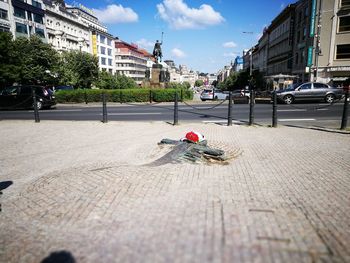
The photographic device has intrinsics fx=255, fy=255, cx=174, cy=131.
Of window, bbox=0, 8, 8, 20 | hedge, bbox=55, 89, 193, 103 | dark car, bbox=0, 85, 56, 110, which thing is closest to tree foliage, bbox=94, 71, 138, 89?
hedge, bbox=55, 89, 193, 103

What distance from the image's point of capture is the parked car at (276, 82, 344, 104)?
62.1ft

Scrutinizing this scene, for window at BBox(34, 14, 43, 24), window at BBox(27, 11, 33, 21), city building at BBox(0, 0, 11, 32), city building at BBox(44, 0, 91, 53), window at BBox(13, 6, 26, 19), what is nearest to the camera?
city building at BBox(0, 0, 11, 32)

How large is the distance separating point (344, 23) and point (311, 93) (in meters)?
21.5

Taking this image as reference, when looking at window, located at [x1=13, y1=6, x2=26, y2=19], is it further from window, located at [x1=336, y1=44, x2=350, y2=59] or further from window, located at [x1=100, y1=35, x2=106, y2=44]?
window, located at [x1=336, y1=44, x2=350, y2=59]

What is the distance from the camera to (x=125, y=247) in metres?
2.68

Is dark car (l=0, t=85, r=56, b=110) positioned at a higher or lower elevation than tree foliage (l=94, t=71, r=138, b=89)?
lower

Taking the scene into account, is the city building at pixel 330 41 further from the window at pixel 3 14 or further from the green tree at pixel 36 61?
the window at pixel 3 14

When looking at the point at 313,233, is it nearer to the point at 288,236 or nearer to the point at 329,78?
the point at 288,236

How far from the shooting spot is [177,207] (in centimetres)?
347

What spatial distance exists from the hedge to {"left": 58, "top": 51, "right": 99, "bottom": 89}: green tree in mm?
9161

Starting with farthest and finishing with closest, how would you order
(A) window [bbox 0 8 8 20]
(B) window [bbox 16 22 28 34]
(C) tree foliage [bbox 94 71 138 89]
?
(B) window [bbox 16 22 28 34]
(A) window [bbox 0 8 8 20]
(C) tree foliage [bbox 94 71 138 89]

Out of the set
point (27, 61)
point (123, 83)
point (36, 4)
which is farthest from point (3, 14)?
point (123, 83)

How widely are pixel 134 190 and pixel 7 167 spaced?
11.5 ft

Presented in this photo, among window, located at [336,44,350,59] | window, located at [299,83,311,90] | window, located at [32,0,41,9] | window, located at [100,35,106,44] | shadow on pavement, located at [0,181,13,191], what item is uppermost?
window, located at [32,0,41,9]
